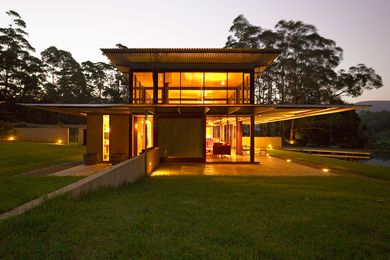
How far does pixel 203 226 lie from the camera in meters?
3.79

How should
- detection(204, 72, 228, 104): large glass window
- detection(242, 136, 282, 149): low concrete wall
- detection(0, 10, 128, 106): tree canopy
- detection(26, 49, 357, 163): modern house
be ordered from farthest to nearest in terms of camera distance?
detection(0, 10, 128, 106): tree canopy, detection(242, 136, 282, 149): low concrete wall, detection(204, 72, 228, 104): large glass window, detection(26, 49, 357, 163): modern house

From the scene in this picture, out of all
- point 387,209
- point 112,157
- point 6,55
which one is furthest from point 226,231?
point 6,55

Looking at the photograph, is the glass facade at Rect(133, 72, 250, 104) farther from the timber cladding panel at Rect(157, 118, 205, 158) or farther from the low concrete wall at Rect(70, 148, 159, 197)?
the low concrete wall at Rect(70, 148, 159, 197)

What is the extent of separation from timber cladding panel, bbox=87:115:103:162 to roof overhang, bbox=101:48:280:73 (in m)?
3.37

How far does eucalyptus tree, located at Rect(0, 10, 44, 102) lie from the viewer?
3350 centimetres

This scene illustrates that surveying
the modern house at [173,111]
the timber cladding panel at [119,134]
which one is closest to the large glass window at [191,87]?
the modern house at [173,111]

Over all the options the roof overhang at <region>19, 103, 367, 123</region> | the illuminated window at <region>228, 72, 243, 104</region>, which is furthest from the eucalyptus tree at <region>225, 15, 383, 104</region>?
the roof overhang at <region>19, 103, 367, 123</region>

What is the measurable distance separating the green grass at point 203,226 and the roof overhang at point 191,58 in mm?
8054

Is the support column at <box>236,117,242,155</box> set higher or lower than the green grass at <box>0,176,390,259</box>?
higher

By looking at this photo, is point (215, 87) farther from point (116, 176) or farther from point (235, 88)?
point (116, 176)

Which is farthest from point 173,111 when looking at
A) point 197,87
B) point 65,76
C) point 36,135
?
point 65,76

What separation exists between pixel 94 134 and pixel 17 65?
30.8 metres

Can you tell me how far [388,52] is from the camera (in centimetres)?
4288

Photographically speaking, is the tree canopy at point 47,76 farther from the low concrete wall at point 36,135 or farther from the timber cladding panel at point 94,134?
the timber cladding panel at point 94,134
